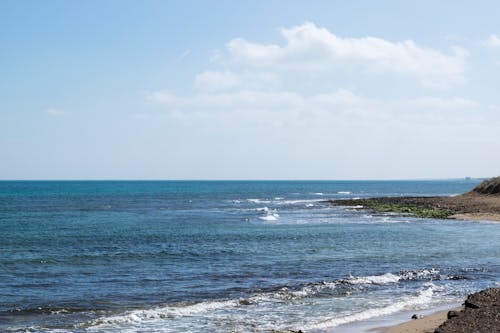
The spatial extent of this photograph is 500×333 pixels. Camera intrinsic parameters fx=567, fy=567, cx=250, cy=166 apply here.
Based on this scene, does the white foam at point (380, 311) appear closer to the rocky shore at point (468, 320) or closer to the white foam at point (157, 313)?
the rocky shore at point (468, 320)

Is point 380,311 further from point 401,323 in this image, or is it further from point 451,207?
point 451,207

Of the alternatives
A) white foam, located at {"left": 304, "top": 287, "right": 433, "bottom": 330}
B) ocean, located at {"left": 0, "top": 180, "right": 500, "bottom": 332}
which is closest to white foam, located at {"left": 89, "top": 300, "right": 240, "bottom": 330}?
ocean, located at {"left": 0, "top": 180, "right": 500, "bottom": 332}

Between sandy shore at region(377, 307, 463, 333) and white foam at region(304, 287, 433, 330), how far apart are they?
152cm

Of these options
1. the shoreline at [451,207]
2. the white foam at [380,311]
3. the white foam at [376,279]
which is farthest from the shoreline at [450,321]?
the shoreline at [451,207]

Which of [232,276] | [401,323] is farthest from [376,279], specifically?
[401,323]

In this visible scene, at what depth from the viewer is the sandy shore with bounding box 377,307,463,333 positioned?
16758mm

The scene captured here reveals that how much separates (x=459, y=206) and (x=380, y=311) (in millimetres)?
59415

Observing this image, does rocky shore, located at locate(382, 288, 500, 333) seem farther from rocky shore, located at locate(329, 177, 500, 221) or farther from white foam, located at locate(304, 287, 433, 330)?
rocky shore, located at locate(329, 177, 500, 221)

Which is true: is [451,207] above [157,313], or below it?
above

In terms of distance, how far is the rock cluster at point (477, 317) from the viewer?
15039mm

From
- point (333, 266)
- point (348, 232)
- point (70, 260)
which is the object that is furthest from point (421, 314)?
point (348, 232)

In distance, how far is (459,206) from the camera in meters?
74.7

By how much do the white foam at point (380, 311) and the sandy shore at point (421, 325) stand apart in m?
1.52

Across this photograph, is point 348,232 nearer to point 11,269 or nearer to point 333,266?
point 333,266
